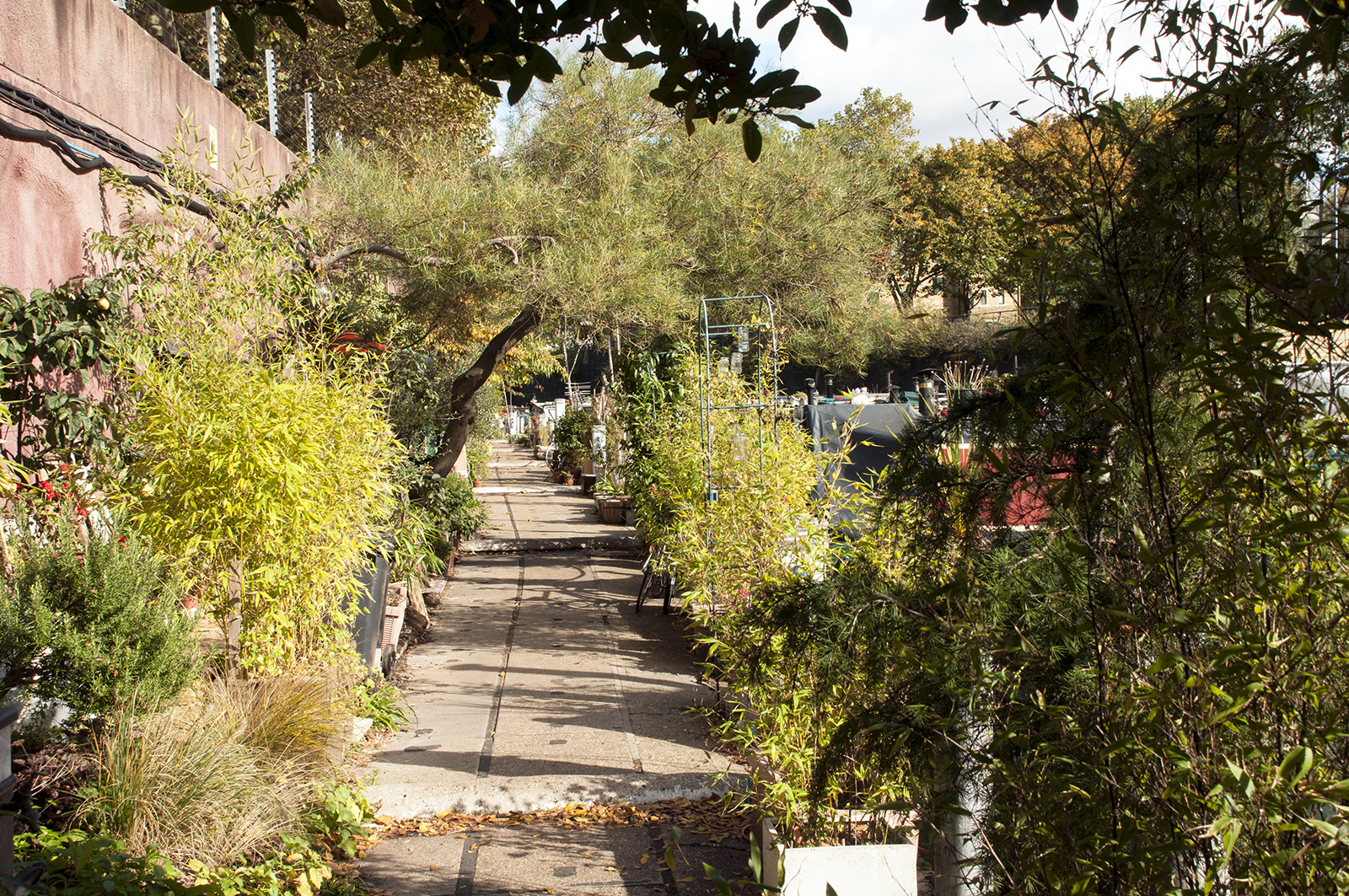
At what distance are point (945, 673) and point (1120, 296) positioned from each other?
30.7 inches

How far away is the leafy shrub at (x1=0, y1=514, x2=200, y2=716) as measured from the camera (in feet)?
9.98

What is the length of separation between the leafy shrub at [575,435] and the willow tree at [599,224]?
8538 mm

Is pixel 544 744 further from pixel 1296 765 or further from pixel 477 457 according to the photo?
pixel 477 457

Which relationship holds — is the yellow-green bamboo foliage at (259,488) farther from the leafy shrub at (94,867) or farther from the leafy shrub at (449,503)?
the leafy shrub at (449,503)

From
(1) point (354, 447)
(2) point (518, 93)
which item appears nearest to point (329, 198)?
(1) point (354, 447)

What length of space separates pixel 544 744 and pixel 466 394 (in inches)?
180

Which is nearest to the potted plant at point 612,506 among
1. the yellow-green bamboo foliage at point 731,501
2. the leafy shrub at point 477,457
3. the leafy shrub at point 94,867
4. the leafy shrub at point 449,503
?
the leafy shrub at point 449,503

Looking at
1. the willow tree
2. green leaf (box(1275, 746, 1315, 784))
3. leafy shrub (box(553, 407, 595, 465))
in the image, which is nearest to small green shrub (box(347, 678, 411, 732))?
the willow tree

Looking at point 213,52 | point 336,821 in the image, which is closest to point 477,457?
point 213,52

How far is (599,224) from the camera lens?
7234mm

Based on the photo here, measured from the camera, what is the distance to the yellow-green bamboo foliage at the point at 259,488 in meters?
4.05

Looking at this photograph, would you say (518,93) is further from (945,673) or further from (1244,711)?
(1244,711)

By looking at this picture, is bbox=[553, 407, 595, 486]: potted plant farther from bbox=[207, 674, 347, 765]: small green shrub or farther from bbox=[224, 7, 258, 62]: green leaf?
bbox=[224, 7, 258, 62]: green leaf

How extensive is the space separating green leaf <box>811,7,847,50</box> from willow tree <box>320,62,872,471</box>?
16.6 ft
